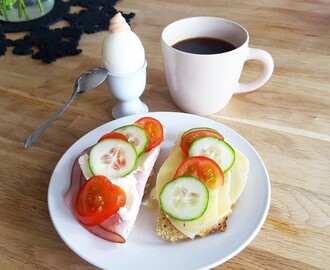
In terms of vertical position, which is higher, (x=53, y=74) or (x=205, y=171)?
(x=205, y=171)

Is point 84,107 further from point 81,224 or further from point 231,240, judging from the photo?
point 231,240

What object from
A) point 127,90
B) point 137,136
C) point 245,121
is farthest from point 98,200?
point 245,121

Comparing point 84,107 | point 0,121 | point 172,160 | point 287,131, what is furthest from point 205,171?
point 0,121

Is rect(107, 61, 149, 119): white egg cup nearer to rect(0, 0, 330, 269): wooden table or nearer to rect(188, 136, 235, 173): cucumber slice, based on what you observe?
rect(0, 0, 330, 269): wooden table

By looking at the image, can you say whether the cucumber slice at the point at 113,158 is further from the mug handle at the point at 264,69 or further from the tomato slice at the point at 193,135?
the mug handle at the point at 264,69

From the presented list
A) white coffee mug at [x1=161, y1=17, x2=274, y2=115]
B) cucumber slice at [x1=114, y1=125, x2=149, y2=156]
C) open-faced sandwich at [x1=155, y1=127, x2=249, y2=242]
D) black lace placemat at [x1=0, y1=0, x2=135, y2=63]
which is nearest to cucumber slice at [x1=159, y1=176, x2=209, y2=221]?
open-faced sandwich at [x1=155, y1=127, x2=249, y2=242]

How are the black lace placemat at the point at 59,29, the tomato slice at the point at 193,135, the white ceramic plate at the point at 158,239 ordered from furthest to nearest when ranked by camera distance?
the black lace placemat at the point at 59,29 → the tomato slice at the point at 193,135 → the white ceramic plate at the point at 158,239

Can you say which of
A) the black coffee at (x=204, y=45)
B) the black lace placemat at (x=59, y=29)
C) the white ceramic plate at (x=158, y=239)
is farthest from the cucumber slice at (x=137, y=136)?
the black lace placemat at (x=59, y=29)
